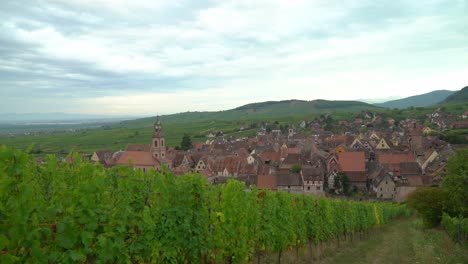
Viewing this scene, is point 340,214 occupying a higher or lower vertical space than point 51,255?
lower

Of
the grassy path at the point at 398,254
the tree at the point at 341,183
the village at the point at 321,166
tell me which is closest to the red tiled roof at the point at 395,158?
the village at the point at 321,166

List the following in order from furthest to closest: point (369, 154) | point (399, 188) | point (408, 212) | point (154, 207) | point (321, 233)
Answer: point (369, 154) < point (399, 188) < point (408, 212) < point (321, 233) < point (154, 207)

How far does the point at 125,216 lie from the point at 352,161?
7460cm

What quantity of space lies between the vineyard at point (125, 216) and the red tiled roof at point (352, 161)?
2373 inches

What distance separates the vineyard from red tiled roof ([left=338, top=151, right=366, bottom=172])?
60272 mm

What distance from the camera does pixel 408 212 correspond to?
56.2 meters

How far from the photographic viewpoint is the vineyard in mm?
5480

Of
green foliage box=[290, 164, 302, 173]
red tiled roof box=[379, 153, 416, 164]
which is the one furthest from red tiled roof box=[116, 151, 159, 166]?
red tiled roof box=[379, 153, 416, 164]

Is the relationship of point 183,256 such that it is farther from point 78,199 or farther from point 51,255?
point 51,255

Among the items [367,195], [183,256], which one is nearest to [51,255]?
[183,256]

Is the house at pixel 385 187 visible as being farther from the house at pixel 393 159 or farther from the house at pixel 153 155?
the house at pixel 153 155

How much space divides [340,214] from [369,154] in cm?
7634

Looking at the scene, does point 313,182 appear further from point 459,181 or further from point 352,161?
point 459,181

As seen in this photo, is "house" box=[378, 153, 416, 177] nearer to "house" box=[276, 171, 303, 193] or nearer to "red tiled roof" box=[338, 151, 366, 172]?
"red tiled roof" box=[338, 151, 366, 172]
